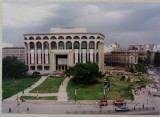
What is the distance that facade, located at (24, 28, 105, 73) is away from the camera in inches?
1364

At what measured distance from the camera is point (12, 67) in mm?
28969

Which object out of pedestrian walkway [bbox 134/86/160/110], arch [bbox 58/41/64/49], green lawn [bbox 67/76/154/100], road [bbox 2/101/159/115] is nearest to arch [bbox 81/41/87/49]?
arch [bbox 58/41/64/49]

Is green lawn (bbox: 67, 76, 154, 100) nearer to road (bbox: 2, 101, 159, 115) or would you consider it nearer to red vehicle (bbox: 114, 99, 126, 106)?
red vehicle (bbox: 114, 99, 126, 106)

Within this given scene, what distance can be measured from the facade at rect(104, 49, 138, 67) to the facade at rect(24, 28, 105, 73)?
30.7ft

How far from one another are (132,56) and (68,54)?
15.0 m

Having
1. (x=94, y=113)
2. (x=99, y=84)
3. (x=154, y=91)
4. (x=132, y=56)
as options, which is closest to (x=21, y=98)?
(x=94, y=113)

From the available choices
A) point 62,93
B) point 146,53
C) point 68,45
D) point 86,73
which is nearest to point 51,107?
point 62,93

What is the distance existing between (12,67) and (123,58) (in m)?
24.8

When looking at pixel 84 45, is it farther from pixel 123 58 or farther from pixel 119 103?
pixel 119 103

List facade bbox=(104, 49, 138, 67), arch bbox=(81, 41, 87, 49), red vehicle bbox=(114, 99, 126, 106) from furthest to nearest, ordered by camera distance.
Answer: facade bbox=(104, 49, 138, 67), arch bbox=(81, 41, 87, 49), red vehicle bbox=(114, 99, 126, 106)

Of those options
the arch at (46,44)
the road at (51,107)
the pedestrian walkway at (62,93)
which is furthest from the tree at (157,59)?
the road at (51,107)

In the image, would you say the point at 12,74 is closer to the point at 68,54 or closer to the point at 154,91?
the point at 68,54

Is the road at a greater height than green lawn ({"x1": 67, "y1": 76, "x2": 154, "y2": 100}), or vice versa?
green lawn ({"x1": 67, "y1": 76, "x2": 154, "y2": 100})

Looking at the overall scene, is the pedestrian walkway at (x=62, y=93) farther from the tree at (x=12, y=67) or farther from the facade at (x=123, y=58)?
the facade at (x=123, y=58)
